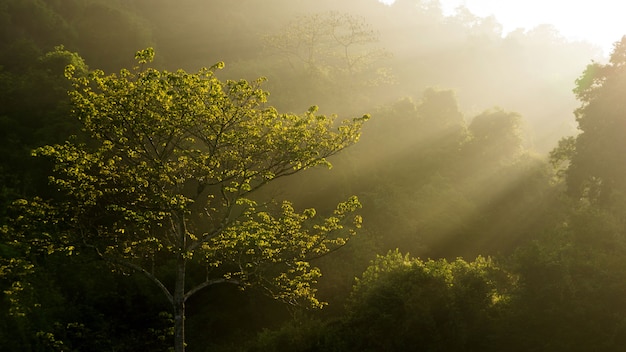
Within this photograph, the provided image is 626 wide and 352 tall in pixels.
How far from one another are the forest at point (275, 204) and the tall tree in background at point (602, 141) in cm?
14

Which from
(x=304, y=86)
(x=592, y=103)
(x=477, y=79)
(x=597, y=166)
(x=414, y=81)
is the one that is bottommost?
(x=597, y=166)

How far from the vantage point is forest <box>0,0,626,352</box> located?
1689cm

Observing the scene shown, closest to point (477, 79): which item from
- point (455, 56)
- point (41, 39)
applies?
point (455, 56)

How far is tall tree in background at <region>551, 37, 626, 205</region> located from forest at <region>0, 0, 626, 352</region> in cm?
14

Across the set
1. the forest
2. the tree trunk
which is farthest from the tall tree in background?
the tree trunk

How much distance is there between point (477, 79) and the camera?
9381 cm

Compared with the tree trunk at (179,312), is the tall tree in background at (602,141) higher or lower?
higher

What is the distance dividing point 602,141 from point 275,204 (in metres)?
24.9

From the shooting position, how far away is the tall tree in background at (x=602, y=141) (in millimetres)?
33344

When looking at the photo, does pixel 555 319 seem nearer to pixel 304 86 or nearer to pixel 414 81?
pixel 304 86

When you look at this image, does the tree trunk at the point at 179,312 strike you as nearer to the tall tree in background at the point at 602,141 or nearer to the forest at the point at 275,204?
the forest at the point at 275,204

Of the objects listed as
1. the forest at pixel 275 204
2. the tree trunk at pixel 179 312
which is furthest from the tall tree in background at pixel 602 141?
the tree trunk at pixel 179 312

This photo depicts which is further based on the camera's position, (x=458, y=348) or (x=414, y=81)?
(x=414, y=81)

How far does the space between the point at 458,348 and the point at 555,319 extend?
428 centimetres
